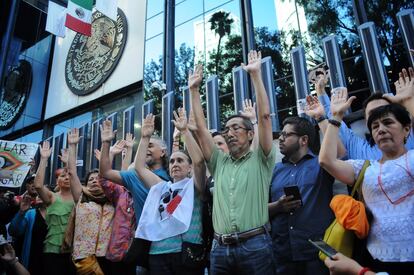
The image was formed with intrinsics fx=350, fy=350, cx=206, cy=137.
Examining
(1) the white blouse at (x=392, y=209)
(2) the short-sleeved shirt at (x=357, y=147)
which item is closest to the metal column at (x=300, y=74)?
(2) the short-sleeved shirt at (x=357, y=147)

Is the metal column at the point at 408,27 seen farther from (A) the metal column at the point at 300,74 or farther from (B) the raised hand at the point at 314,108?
(B) the raised hand at the point at 314,108

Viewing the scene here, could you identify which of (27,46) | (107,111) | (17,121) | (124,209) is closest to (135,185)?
(124,209)

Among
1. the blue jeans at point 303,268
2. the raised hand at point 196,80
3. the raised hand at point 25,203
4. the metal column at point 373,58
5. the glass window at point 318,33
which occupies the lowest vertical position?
the blue jeans at point 303,268

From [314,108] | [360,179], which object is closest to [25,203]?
[314,108]

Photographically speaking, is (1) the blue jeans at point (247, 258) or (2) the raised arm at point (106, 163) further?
(2) the raised arm at point (106, 163)

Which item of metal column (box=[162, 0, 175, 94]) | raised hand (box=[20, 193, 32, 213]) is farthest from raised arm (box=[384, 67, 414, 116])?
metal column (box=[162, 0, 175, 94])

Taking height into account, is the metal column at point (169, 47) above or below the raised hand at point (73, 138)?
above

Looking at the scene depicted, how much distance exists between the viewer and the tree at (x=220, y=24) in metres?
11.3

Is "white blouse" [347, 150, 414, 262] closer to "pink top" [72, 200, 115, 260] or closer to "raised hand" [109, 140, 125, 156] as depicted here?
"pink top" [72, 200, 115, 260]

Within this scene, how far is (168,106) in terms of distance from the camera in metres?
10.8

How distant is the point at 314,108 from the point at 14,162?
5.65 metres

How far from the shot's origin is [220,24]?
1159cm

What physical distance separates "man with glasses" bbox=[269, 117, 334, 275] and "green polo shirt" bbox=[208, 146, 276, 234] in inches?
8.6

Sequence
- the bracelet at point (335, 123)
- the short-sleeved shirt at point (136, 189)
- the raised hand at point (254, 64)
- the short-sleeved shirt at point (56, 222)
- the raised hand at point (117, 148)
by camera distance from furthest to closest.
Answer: the raised hand at point (117, 148), the short-sleeved shirt at point (56, 222), the short-sleeved shirt at point (136, 189), the raised hand at point (254, 64), the bracelet at point (335, 123)
